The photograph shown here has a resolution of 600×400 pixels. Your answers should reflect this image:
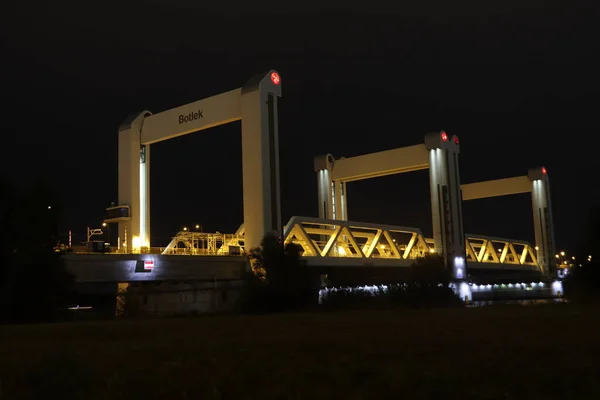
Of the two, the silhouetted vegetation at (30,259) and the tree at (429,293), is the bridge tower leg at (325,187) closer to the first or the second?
the tree at (429,293)

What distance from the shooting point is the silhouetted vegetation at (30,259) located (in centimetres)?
3997

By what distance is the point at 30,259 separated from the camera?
39938 mm

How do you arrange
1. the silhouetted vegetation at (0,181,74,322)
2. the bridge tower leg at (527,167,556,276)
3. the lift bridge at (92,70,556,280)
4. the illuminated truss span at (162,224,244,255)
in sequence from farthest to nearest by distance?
1. the bridge tower leg at (527,167,556,276)
2. the illuminated truss span at (162,224,244,255)
3. the lift bridge at (92,70,556,280)
4. the silhouetted vegetation at (0,181,74,322)

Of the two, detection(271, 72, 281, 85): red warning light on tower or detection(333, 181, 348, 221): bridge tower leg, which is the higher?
detection(271, 72, 281, 85): red warning light on tower

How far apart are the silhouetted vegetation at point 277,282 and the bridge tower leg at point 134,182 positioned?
17.1m

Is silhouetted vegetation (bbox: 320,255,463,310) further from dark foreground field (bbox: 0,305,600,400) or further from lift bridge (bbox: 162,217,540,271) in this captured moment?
dark foreground field (bbox: 0,305,600,400)

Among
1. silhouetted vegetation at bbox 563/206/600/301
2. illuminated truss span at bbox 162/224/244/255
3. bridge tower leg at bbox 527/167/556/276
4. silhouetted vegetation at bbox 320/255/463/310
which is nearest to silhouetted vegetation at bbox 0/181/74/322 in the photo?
silhouetted vegetation at bbox 320/255/463/310

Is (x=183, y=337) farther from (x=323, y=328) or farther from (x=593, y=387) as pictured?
(x=593, y=387)

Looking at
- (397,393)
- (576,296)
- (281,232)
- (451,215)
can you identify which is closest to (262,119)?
(281,232)

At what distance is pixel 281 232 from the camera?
59.0m

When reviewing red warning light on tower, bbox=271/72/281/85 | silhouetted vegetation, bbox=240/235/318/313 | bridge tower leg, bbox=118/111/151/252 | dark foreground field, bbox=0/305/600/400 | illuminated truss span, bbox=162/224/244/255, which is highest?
red warning light on tower, bbox=271/72/281/85

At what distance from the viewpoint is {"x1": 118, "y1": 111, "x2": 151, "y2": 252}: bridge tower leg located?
2621 inches

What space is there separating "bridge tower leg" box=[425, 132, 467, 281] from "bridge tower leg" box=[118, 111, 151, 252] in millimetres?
34407

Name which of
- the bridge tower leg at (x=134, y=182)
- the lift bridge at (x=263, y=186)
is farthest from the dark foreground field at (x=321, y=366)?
the bridge tower leg at (x=134, y=182)
